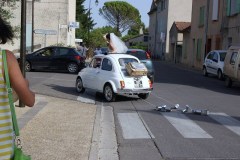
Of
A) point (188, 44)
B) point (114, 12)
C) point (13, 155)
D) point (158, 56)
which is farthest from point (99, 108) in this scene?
point (114, 12)

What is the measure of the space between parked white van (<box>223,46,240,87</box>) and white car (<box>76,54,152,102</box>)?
5.87m

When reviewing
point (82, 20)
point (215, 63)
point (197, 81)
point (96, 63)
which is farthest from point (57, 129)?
point (82, 20)

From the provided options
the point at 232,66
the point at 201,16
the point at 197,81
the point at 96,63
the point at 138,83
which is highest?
the point at 201,16

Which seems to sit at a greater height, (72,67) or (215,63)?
(215,63)

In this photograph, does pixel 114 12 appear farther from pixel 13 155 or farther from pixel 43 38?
pixel 13 155

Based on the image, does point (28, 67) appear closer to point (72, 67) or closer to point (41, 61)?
point (41, 61)

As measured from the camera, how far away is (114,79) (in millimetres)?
13039

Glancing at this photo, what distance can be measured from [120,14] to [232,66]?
83898 millimetres

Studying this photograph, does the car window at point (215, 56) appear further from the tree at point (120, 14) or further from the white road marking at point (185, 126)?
the tree at point (120, 14)

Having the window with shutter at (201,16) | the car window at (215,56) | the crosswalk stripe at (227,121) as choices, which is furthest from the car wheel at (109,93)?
the window with shutter at (201,16)

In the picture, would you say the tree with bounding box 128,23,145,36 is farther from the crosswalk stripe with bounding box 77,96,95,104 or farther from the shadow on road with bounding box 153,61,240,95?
the crosswalk stripe with bounding box 77,96,95,104

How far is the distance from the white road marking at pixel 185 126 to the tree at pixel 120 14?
90.4m

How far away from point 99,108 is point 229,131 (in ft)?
13.3

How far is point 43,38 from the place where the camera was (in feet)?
132
